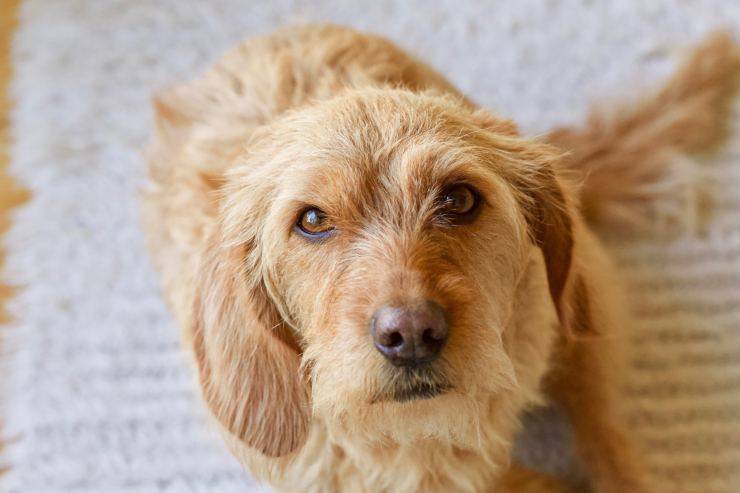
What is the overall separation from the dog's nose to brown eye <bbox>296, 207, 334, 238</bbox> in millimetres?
188

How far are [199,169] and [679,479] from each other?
1184 millimetres

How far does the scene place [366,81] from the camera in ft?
5.04

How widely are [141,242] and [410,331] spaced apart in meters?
1.23

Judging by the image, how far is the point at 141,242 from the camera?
82.0 inches

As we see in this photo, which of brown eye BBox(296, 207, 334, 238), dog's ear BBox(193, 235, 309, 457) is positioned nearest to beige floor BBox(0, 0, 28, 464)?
dog's ear BBox(193, 235, 309, 457)

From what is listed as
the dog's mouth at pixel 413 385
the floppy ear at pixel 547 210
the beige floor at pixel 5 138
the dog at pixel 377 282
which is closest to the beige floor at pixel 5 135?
the beige floor at pixel 5 138

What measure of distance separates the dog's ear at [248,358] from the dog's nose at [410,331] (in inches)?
10.3

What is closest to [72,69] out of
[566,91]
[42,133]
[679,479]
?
[42,133]

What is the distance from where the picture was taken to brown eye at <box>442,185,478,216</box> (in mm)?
1188

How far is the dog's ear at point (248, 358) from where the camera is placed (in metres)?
1.28

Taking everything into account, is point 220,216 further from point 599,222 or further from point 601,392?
point 599,222

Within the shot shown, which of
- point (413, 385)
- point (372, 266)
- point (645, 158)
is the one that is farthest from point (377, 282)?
point (645, 158)

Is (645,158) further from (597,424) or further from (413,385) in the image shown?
(413,385)

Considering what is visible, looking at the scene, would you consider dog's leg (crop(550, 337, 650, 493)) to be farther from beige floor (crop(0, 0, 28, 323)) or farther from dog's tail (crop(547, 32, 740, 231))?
beige floor (crop(0, 0, 28, 323))
